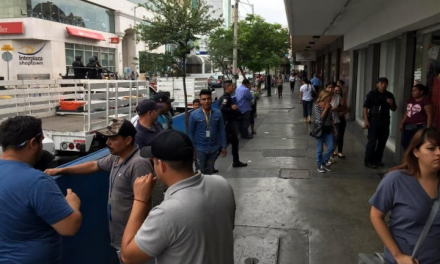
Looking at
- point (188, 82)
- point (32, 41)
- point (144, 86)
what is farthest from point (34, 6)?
point (144, 86)

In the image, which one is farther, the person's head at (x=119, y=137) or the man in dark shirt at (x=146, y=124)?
the man in dark shirt at (x=146, y=124)

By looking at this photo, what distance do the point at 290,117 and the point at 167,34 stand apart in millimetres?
8759

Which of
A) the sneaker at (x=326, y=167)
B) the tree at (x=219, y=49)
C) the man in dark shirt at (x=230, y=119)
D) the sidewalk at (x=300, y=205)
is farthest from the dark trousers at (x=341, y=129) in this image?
the tree at (x=219, y=49)

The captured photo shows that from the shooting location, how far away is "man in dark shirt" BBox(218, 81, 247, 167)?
8.05m

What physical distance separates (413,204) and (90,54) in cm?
3659

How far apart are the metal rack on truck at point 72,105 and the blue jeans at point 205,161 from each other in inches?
83.4

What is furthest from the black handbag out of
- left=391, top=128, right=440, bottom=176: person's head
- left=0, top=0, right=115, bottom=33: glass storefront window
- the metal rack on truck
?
left=0, top=0, right=115, bottom=33: glass storefront window

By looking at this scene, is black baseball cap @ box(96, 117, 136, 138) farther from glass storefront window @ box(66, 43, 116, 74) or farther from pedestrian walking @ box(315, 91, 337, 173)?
glass storefront window @ box(66, 43, 116, 74)

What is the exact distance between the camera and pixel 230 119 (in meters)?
8.77

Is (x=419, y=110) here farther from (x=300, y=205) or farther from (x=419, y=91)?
(x=300, y=205)

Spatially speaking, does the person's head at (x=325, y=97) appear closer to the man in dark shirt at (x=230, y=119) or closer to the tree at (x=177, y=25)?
the man in dark shirt at (x=230, y=119)

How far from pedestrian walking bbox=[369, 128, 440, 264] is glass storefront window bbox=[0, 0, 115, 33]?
103ft

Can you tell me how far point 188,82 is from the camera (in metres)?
13.4

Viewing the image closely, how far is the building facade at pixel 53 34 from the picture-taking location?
28250 mm
